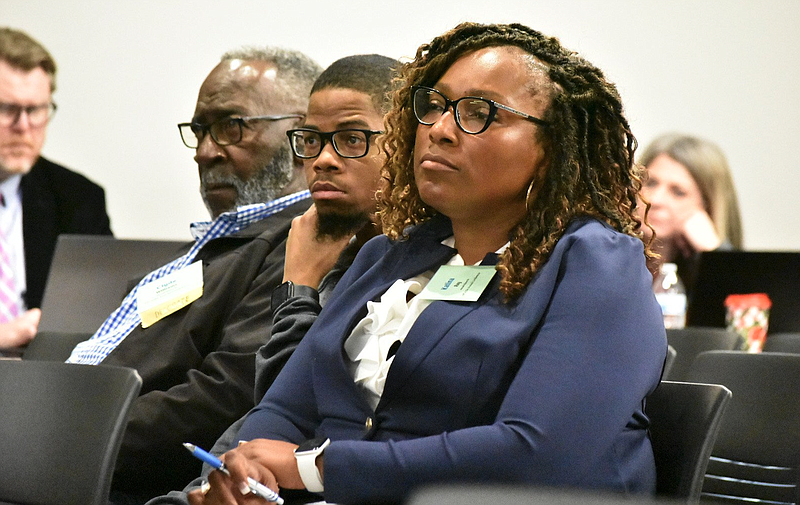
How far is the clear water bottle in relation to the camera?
3943 millimetres

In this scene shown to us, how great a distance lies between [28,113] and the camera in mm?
4844

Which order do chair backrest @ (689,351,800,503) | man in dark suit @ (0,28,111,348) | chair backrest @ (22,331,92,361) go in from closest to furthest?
1. chair backrest @ (689,351,800,503)
2. chair backrest @ (22,331,92,361)
3. man in dark suit @ (0,28,111,348)

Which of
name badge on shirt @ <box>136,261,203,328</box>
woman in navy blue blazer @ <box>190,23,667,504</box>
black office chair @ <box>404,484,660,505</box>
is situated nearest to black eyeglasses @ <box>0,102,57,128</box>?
name badge on shirt @ <box>136,261,203,328</box>

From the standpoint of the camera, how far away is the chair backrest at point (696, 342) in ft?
9.62

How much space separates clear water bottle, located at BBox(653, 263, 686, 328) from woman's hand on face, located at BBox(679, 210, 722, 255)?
0.28 metres

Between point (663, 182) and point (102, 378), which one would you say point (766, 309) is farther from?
point (102, 378)

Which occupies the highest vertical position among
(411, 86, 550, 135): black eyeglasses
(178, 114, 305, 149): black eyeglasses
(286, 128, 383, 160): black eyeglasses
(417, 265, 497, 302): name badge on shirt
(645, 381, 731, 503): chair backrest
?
(411, 86, 550, 135): black eyeglasses

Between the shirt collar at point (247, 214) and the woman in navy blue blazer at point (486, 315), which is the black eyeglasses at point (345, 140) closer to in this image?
the woman in navy blue blazer at point (486, 315)

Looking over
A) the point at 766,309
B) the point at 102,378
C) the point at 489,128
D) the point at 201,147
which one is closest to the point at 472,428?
the point at 489,128

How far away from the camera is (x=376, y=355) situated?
1.60 meters

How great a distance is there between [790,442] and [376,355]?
0.99m

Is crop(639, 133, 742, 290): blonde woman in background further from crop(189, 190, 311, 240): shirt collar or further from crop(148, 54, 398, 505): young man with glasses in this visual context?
crop(148, 54, 398, 505): young man with glasses

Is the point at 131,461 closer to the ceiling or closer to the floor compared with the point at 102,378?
closer to the floor

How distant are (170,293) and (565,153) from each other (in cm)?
128
